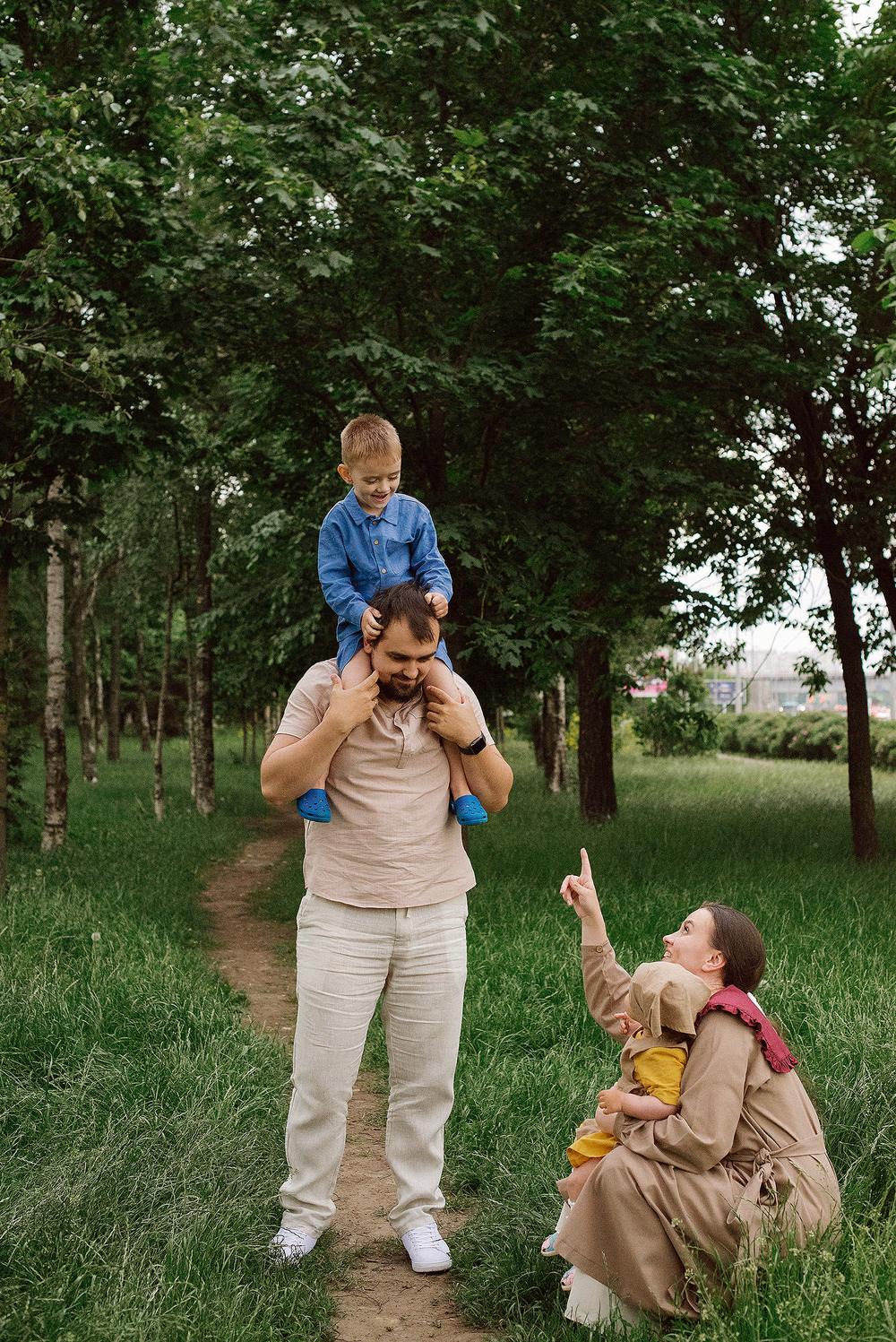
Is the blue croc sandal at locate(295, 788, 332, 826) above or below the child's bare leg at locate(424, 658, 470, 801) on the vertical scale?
below

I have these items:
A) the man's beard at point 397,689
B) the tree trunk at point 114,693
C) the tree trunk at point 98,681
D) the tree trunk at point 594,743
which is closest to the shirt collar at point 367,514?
the man's beard at point 397,689

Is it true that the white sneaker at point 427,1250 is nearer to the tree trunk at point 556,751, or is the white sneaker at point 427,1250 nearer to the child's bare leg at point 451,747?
the child's bare leg at point 451,747

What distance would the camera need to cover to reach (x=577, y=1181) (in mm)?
3365

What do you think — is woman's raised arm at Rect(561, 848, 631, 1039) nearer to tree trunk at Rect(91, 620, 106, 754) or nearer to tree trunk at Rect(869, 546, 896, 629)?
tree trunk at Rect(869, 546, 896, 629)

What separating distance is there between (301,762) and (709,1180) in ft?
5.10

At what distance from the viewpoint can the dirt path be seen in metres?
3.65

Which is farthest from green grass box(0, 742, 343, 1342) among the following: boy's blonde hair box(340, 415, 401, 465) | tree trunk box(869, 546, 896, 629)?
tree trunk box(869, 546, 896, 629)

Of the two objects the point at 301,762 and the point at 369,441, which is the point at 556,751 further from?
the point at 301,762

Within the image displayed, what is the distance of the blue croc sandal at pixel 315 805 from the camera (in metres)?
3.58

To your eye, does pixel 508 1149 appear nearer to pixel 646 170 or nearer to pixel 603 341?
pixel 603 341

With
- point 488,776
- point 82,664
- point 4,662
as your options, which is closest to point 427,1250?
point 488,776

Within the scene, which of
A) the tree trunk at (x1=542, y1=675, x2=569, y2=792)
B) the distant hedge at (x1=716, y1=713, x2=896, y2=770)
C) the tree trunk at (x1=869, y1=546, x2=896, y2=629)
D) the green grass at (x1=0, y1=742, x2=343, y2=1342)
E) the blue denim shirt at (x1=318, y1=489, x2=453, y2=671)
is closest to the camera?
the green grass at (x1=0, y1=742, x2=343, y2=1342)

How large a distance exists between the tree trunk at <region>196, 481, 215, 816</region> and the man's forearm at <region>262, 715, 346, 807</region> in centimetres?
1338

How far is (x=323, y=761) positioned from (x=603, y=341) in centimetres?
692
